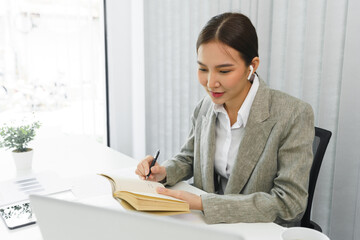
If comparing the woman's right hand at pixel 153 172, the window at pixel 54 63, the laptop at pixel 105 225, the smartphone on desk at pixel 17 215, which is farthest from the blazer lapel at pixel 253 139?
the window at pixel 54 63

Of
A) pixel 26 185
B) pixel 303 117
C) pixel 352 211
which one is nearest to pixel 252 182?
pixel 303 117

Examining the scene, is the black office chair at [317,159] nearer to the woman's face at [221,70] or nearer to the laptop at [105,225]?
the woman's face at [221,70]

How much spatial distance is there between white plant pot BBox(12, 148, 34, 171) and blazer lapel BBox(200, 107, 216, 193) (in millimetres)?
723

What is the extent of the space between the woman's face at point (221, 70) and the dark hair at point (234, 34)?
0.06 feet

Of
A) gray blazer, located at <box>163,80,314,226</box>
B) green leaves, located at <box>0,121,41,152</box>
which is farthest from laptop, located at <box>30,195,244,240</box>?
green leaves, located at <box>0,121,41,152</box>

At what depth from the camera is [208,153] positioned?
1327mm

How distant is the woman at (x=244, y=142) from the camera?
1.01 meters

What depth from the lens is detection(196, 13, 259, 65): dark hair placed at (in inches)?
44.5

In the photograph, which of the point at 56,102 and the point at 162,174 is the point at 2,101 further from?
the point at 162,174

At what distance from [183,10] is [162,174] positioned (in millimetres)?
1596

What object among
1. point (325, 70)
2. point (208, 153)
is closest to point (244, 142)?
point (208, 153)

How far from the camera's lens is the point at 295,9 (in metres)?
1.68

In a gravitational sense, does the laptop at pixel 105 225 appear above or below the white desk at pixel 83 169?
above

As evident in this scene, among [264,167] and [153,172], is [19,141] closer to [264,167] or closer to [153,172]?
[153,172]
